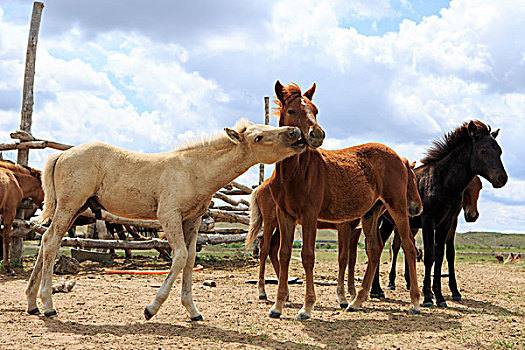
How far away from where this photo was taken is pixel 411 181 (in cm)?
780

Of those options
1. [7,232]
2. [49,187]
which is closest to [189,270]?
[49,187]

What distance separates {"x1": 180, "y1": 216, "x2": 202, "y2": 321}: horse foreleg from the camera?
6082mm

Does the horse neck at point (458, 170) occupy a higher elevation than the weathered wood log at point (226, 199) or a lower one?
higher

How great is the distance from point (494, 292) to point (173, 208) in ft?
24.7

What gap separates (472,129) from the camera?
8.62m

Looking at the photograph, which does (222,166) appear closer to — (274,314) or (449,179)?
(274,314)

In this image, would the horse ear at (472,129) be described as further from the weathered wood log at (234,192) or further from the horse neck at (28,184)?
the weathered wood log at (234,192)

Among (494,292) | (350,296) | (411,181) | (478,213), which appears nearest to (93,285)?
(350,296)

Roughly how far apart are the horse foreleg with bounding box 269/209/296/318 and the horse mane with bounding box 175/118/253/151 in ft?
4.20

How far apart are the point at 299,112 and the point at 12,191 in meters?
8.14

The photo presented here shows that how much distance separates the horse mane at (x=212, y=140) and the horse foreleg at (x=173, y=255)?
982mm

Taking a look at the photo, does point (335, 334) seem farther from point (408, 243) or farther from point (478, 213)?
point (478, 213)

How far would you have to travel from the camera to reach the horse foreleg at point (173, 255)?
5508 millimetres

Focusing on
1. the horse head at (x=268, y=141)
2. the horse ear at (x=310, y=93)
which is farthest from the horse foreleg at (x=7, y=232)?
the horse ear at (x=310, y=93)
